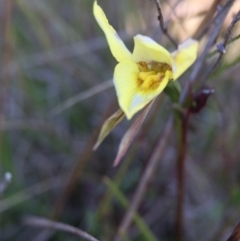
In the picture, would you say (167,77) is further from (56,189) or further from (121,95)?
(56,189)

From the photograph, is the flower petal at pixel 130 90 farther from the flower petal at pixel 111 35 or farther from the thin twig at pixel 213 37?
the thin twig at pixel 213 37

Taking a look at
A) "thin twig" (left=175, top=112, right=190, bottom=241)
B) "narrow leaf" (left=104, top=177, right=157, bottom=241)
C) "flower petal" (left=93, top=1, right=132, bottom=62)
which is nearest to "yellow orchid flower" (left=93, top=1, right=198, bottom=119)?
"flower petal" (left=93, top=1, right=132, bottom=62)

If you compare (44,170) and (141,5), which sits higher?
(141,5)

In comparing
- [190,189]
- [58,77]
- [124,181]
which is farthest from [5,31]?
[190,189]

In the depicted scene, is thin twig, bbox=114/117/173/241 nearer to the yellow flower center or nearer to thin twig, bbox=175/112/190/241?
thin twig, bbox=175/112/190/241

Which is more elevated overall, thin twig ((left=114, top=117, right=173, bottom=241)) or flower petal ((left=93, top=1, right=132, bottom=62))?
flower petal ((left=93, top=1, right=132, bottom=62))

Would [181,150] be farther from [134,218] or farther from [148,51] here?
[148,51]
